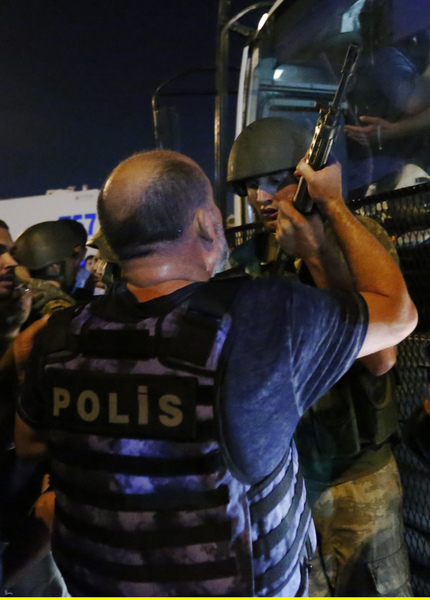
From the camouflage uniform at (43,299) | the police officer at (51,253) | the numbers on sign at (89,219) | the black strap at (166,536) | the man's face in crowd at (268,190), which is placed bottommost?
the numbers on sign at (89,219)

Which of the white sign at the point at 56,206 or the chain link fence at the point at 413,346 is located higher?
the chain link fence at the point at 413,346

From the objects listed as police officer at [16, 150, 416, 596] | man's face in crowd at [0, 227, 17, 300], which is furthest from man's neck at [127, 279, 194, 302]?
man's face in crowd at [0, 227, 17, 300]

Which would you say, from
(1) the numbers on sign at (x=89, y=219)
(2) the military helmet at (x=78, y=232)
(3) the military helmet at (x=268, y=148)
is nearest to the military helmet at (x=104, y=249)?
(2) the military helmet at (x=78, y=232)

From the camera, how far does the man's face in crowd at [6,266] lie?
8.29ft

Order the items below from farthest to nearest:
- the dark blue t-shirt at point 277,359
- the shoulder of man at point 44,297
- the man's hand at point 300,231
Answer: the shoulder of man at point 44,297
the man's hand at point 300,231
the dark blue t-shirt at point 277,359

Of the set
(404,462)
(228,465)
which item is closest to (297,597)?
(228,465)

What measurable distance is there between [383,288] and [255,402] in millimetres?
425

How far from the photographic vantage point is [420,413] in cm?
142

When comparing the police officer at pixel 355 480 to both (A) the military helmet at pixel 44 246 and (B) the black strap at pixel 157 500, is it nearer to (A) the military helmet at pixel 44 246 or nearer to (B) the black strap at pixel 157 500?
(B) the black strap at pixel 157 500

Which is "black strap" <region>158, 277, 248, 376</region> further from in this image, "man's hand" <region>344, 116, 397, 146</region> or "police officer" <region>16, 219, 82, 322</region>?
"police officer" <region>16, 219, 82, 322</region>

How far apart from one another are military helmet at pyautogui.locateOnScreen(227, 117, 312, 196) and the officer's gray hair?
1.08 metres

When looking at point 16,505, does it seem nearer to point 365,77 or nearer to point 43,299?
point 43,299

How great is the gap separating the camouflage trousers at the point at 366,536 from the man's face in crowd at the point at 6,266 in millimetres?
1712

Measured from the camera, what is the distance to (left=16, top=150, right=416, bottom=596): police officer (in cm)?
109
